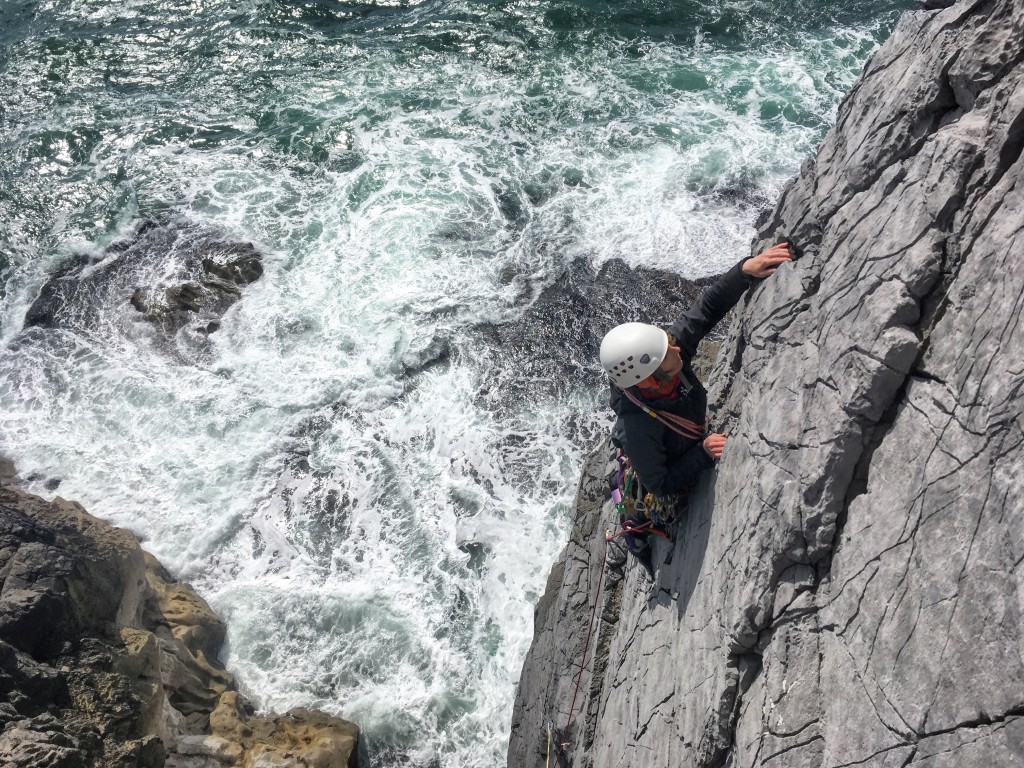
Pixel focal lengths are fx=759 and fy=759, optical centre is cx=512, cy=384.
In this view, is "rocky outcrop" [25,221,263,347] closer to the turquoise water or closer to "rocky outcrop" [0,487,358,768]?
the turquoise water

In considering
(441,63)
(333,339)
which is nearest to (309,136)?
(441,63)

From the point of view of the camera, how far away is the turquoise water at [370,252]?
12.4m

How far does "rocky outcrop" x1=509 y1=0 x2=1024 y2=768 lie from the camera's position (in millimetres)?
3732

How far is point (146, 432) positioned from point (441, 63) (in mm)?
13730

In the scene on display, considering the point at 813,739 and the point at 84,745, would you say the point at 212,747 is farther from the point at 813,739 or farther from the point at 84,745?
the point at 813,739

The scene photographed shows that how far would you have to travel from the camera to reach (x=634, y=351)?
5.88 meters

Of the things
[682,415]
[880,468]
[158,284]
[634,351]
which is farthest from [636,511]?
[158,284]

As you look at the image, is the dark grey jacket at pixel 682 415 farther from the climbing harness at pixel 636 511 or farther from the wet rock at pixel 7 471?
the wet rock at pixel 7 471

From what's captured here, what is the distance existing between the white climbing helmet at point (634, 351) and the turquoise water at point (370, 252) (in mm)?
7110

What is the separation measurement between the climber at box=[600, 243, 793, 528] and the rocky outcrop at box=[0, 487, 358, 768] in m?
6.51

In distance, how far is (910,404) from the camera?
14.5 feet

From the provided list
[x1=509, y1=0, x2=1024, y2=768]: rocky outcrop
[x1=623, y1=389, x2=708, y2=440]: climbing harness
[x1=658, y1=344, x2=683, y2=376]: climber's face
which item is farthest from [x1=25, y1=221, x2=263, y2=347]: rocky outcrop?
[x1=509, y1=0, x2=1024, y2=768]: rocky outcrop

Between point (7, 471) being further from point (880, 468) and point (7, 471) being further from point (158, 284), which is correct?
point (880, 468)

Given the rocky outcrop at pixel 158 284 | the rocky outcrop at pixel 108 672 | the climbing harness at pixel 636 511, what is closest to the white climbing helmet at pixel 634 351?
the climbing harness at pixel 636 511
